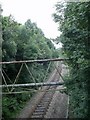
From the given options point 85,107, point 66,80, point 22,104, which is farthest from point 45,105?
point 85,107

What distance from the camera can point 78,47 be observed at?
1123 centimetres

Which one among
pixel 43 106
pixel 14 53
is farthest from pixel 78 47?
pixel 14 53

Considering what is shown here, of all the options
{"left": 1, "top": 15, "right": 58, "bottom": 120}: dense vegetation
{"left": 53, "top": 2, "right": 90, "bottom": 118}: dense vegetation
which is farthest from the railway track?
{"left": 53, "top": 2, "right": 90, "bottom": 118}: dense vegetation

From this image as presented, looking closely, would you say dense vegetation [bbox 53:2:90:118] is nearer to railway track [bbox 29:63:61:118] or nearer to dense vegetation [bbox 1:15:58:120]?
railway track [bbox 29:63:61:118]

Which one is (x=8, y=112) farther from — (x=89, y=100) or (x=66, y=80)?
(x=89, y=100)

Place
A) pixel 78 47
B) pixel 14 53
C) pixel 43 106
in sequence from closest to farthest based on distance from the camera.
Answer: pixel 78 47, pixel 43 106, pixel 14 53

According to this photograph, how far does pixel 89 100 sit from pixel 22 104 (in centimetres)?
1013

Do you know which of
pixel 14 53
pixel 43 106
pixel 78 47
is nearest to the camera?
pixel 78 47

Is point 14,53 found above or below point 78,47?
below

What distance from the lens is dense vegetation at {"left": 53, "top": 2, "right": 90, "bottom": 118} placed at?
34.5ft

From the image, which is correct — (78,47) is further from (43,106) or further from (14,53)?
(14,53)

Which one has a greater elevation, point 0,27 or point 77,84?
point 0,27

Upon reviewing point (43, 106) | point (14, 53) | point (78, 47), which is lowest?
point (43, 106)

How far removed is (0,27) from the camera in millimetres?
18531
